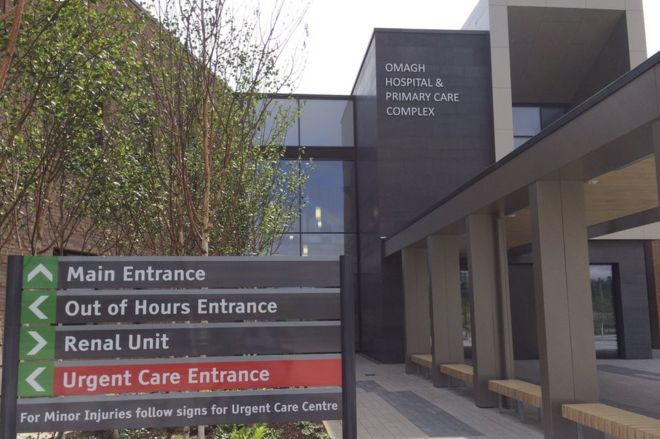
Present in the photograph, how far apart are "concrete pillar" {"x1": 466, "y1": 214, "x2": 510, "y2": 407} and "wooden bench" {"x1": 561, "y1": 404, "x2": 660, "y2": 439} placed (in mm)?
3173

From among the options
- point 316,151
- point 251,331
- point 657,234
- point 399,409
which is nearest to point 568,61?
point 657,234

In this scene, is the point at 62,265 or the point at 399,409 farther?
the point at 399,409

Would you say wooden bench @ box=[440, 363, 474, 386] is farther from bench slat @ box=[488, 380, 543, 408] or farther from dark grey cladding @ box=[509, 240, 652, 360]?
dark grey cladding @ box=[509, 240, 652, 360]

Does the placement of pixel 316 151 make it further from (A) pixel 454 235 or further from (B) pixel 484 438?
(B) pixel 484 438

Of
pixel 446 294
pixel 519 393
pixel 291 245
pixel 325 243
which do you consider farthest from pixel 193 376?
pixel 325 243

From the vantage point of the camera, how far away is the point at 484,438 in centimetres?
928

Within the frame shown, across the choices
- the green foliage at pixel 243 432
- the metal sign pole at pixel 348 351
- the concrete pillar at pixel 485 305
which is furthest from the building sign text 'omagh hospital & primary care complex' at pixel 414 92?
the metal sign pole at pixel 348 351

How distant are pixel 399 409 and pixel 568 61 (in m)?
15.6

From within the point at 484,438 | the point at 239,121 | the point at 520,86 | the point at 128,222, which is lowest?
the point at 484,438

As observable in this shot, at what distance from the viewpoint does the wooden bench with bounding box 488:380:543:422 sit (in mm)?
9602

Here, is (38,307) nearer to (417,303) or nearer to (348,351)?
(348,351)

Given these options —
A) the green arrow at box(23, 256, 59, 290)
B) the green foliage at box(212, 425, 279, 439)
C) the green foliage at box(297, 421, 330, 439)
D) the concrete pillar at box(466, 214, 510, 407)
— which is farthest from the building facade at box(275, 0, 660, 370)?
the green arrow at box(23, 256, 59, 290)

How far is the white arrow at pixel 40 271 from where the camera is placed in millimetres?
4004

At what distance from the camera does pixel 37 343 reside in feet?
13.0
